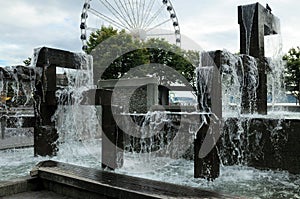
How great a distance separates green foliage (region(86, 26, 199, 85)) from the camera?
22531mm

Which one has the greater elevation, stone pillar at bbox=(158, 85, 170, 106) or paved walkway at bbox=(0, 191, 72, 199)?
stone pillar at bbox=(158, 85, 170, 106)

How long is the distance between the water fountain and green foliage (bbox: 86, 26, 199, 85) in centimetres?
1367

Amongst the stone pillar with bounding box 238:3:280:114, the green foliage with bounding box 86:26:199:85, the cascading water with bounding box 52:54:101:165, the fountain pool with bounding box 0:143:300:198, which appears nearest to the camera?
the fountain pool with bounding box 0:143:300:198

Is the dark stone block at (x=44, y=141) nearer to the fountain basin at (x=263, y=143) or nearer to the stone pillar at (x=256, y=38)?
the fountain basin at (x=263, y=143)

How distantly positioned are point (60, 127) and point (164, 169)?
2653 mm

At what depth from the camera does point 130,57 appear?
2289 centimetres

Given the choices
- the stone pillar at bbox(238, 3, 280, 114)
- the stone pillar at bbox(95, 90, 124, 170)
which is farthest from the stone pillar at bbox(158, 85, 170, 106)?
the stone pillar at bbox(95, 90, 124, 170)

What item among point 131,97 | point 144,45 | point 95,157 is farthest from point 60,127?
point 144,45

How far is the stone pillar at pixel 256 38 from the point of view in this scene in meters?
7.36

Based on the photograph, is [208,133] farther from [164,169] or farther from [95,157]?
[95,157]

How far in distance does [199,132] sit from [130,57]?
61.1ft

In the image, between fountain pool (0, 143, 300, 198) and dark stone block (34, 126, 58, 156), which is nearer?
fountain pool (0, 143, 300, 198)

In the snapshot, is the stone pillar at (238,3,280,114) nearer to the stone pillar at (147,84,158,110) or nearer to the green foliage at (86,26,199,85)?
the stone pillar at (147,84,158,110)

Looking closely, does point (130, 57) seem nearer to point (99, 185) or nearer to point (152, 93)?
point (152, 93)
